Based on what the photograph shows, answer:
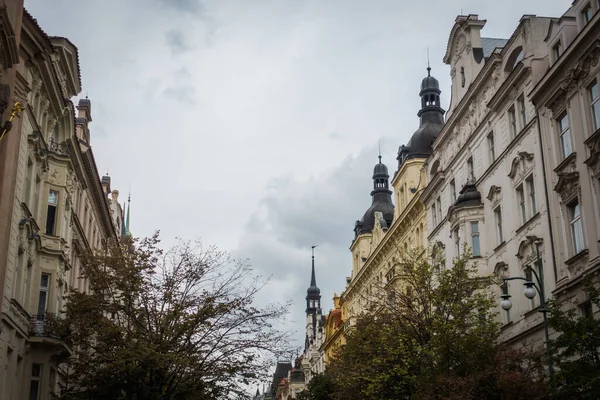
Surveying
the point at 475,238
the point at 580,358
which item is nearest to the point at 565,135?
the point at 475,238

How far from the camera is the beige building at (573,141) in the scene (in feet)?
98.6

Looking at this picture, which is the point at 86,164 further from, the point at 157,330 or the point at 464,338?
the point at 464,338

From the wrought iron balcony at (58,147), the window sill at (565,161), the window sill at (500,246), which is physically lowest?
the window sill at (500,246)

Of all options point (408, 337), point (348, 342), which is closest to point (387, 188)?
point (348, 342)

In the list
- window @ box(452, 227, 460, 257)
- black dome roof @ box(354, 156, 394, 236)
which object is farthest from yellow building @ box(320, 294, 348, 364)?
window @ box(452, 227, 460, 257)

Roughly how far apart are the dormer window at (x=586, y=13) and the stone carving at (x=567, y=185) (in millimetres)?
5687

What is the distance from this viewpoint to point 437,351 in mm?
32812

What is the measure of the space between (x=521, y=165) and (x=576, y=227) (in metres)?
6.03

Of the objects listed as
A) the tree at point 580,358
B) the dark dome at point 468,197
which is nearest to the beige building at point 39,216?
the tree at point 580,358

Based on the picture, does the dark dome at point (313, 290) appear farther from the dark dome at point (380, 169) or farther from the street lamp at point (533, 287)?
the street lamp at point (533, 287)

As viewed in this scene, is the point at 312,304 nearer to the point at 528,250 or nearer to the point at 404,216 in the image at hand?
the point at 404,216

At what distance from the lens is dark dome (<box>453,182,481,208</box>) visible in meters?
42.8

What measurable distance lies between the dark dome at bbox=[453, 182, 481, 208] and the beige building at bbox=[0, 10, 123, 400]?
18.8m

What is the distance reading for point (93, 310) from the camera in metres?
33.8
